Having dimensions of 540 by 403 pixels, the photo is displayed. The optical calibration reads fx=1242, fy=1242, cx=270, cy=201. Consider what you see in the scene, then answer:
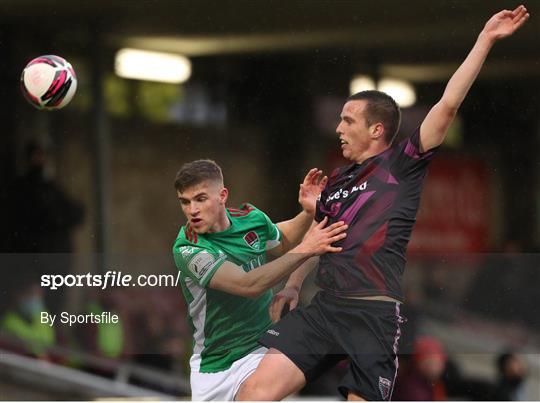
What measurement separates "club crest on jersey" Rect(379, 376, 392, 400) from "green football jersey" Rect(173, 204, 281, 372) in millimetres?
790

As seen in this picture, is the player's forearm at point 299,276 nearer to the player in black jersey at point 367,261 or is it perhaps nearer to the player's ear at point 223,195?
the player in black jersey at point 367,261

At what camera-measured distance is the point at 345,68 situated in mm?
6789

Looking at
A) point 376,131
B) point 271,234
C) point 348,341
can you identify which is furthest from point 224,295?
point 376,131

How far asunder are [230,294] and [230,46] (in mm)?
1438

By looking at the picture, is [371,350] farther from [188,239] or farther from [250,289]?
[188,239]

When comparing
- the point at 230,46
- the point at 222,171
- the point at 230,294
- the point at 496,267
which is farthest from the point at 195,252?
the point at 496,267

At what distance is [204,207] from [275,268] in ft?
1.59

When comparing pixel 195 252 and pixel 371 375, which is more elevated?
pixel 195 252

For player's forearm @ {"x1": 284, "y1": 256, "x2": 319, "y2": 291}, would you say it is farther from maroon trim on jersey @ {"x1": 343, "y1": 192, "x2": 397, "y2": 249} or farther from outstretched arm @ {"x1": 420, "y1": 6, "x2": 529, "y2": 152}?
outstretched arm @ {"x1": 420, "y1": 6, "x2": 529, "y2": 152}

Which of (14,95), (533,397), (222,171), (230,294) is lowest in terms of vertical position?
(533,397)

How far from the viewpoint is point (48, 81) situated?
6.57 m

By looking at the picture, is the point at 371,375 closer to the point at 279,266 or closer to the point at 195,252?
the point at 279,266

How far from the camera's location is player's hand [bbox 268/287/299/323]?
620cm

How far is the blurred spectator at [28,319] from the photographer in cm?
687
